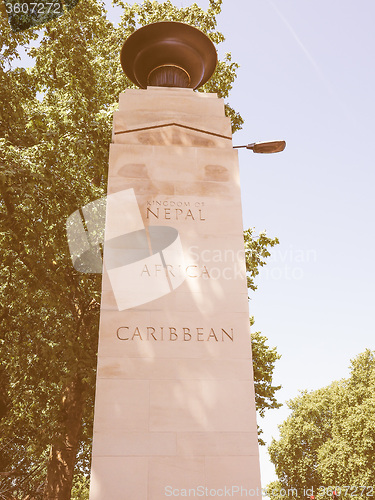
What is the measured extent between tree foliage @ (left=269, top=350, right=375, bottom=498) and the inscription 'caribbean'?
1258 inches

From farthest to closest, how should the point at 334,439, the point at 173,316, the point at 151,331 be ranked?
the point at 334,439 < the point at 173,316 < the point at 151,331

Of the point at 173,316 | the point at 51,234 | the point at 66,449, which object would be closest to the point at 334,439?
the point at 66,449

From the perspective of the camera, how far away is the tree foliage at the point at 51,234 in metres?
13.0

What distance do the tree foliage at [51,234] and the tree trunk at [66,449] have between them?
33 mm

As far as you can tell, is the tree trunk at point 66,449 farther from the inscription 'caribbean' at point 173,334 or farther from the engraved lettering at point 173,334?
the engraved lettering at point 173,334

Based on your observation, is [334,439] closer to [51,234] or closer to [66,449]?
[66,449]

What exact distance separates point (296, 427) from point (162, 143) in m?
44.4

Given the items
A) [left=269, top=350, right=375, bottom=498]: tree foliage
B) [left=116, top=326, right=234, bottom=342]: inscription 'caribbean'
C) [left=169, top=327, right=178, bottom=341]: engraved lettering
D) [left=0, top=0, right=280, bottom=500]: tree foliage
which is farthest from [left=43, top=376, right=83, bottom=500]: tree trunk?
[left=269, top=350, right=375, bottom=498]: tree foliage

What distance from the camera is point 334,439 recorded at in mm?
38875

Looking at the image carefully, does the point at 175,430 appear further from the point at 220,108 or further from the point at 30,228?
the point at 30,228

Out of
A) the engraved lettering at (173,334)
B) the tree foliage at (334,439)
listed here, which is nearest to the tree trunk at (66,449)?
the engraved lettering at (173,334)

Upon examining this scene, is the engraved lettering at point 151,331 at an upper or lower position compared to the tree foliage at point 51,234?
lower

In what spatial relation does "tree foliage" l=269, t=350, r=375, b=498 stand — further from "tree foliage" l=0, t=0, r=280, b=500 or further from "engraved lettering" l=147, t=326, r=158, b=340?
"engraved lettering" l=147, t=326, r=158, b=340

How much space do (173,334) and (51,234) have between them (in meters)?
9.08
